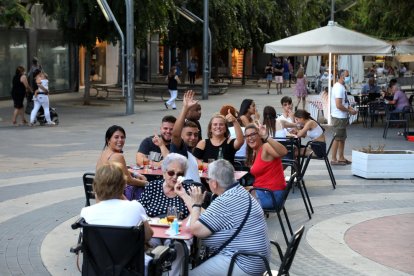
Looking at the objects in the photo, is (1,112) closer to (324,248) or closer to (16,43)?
(16,43)

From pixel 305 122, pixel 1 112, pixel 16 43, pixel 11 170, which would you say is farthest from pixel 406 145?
pixel 16 43

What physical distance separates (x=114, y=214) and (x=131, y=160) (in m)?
8.89

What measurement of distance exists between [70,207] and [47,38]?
23712 mm

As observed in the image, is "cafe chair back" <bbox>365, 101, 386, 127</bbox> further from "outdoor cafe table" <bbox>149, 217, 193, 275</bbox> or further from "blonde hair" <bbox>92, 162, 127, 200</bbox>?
"blonde hair" <bbox>92, 162, 127, 200</bbox>

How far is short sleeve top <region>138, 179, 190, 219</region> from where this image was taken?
274 inches

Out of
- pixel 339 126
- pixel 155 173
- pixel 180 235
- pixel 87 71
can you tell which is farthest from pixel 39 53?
pixel 180 235

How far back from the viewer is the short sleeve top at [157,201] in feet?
22.9

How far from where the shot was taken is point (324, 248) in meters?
8.39

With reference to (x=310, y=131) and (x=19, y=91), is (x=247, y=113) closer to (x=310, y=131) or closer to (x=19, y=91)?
(x=310, y=131)

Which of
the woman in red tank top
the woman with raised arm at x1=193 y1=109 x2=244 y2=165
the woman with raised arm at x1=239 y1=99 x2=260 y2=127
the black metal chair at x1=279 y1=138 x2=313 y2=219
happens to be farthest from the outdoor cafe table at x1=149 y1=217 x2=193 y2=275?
the woman with raised arm at x1=239 y1=99 x2=260 y2=127

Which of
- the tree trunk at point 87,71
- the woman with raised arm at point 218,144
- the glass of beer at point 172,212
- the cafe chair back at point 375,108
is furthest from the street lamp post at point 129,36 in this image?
the glass of beer at point 172,212

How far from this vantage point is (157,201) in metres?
7.06

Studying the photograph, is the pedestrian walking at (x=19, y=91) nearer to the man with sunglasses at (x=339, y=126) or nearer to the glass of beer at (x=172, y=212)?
the man with sunglasses at (x=339, y=126)

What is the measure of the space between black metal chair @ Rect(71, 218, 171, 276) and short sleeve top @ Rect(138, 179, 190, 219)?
4.84 ft
